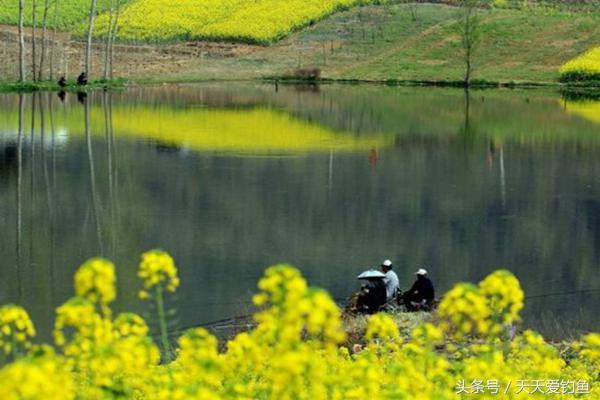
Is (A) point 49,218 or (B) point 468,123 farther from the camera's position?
(B) point 468,123

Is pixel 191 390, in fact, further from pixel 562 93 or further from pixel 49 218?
pixel 562 93

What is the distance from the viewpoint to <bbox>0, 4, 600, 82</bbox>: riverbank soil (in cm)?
8425

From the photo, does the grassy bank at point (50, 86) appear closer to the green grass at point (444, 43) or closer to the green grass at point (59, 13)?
the green grass at point (444, 43)

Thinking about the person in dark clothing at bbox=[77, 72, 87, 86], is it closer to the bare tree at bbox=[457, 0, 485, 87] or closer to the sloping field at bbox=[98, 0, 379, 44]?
A: the bare tree at bbox=[457, 0, 485, 87]

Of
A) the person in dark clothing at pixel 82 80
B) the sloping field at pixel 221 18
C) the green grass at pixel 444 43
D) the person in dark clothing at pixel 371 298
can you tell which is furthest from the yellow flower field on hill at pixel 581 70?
the person in dark clothing at pixel 371 298

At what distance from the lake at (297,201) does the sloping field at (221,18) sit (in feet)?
152

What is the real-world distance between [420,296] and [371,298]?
794mm

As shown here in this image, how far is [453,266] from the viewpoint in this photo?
22.0 metres

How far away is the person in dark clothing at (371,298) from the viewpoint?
17109mm

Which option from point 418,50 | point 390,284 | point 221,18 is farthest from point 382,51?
point 390,284

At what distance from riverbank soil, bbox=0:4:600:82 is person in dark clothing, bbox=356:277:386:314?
62.5 meters

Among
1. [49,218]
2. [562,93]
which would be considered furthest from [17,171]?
[562,93]

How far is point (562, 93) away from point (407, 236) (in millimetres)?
51252

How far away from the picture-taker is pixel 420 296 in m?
17.4
